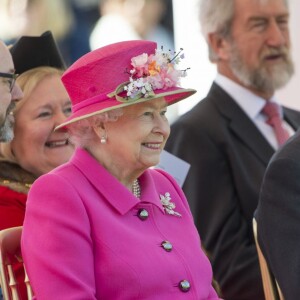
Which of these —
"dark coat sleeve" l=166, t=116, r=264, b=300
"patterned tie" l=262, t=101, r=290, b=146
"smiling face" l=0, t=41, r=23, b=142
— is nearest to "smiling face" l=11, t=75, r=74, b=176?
"smiling face" l=0, t=41, r=23, b=142

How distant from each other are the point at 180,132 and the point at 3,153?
0.78 metres

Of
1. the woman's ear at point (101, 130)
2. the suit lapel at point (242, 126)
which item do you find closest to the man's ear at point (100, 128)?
the woman's ear at point (101, 130)

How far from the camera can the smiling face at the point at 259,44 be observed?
3.96 meters

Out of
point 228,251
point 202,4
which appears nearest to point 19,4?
point 202,4

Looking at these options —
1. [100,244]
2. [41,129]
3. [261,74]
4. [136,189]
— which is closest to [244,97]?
[261,74]

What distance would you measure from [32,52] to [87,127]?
86 centimetres

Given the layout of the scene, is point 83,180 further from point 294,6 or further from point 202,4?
point 294,6

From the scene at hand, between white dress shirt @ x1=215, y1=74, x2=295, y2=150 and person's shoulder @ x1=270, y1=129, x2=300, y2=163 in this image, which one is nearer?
person's shoulder @ x1=270, y1=129, x2=300, y2=163

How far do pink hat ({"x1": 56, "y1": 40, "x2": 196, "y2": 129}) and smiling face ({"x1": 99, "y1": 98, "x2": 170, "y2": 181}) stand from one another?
0.05 m

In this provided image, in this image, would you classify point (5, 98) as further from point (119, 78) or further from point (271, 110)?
point (271, 110)

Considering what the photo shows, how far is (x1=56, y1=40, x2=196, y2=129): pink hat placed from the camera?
7.84 feet

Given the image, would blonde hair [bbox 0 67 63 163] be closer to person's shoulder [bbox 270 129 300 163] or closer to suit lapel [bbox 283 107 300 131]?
person's shoulder [bbox 270 129 300 163]

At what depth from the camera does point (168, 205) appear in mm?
2588

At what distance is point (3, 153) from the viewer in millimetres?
3189
